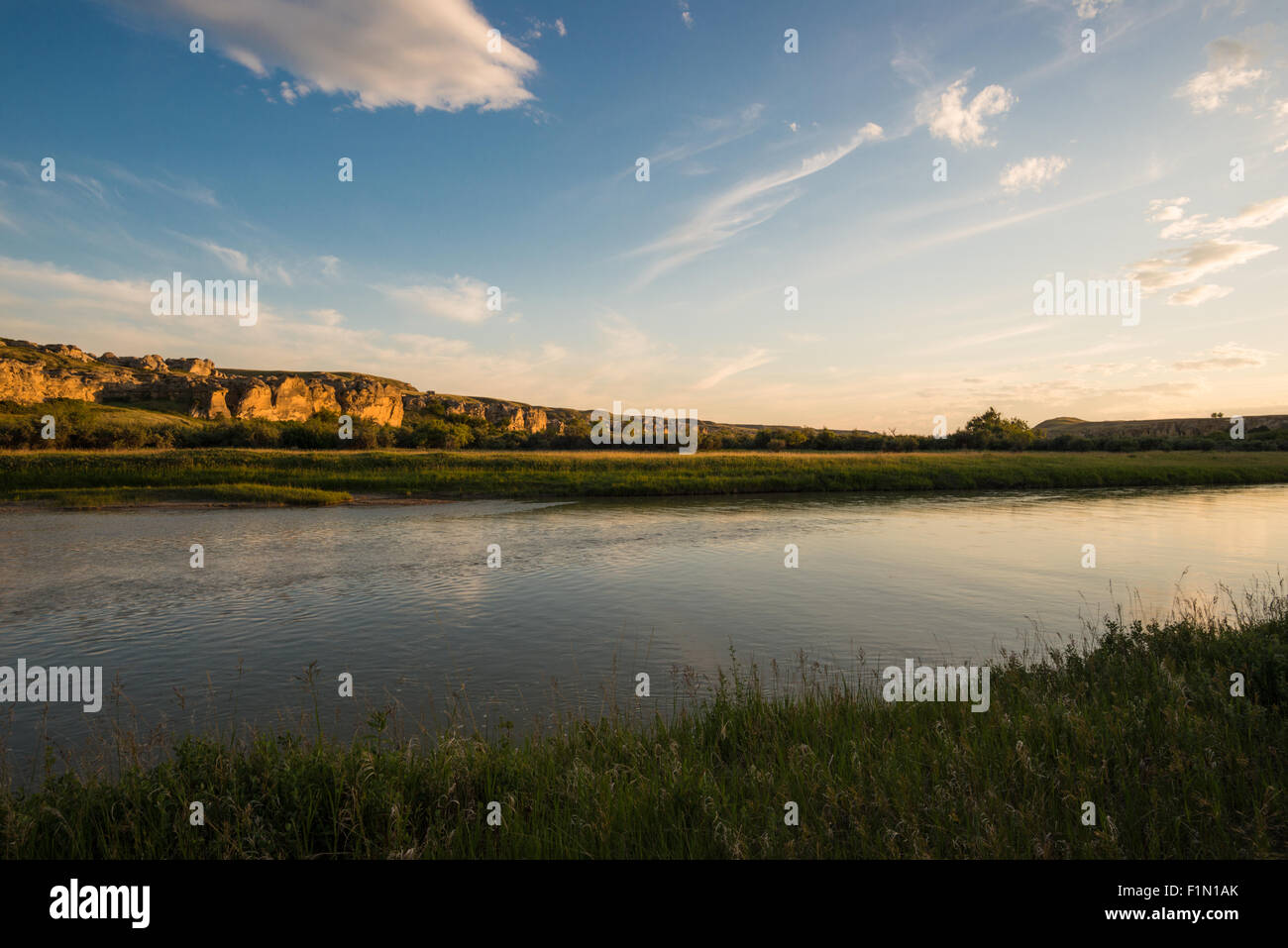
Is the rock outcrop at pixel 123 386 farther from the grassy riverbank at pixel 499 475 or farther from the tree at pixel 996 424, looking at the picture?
the tree at pixel 996 424

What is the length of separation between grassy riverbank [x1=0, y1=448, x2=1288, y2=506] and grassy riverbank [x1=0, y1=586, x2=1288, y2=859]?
40169 mm

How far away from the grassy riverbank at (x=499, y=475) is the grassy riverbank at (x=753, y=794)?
40169 mm

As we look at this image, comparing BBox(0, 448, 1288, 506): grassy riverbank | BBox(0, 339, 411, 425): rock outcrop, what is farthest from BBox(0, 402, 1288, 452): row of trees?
BBox(0, 339, 411, 425): rock outcrop

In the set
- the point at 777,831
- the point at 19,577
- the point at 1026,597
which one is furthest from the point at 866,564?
the point at 19,577

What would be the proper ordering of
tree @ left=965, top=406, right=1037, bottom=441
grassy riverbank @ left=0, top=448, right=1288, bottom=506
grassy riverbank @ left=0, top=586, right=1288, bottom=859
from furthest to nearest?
tree @ left=965, top=406, right=1037, bottom=441 → grassy riverbank @ left=0, top=448, right=1288, bottom=506 → grassy riverbank @ left=0, top=586, right=1288, bottom=859

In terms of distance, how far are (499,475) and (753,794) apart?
49.7 meters

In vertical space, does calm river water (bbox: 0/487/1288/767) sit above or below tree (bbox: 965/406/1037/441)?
below

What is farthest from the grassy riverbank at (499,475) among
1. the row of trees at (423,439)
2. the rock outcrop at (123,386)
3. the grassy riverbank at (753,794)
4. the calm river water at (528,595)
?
the rock outcrop at (123,386)

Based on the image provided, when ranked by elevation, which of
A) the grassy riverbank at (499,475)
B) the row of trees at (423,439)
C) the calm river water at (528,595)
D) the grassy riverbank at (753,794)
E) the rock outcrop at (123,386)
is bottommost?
the calm river water at (528,595)

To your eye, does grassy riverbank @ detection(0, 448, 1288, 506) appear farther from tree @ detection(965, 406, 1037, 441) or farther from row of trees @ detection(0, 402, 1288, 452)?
tree @ detection(965, 406, 1037, 441)

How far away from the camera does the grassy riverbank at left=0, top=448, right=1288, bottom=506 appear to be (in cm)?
4300

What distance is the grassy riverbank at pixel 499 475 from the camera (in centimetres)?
4300
